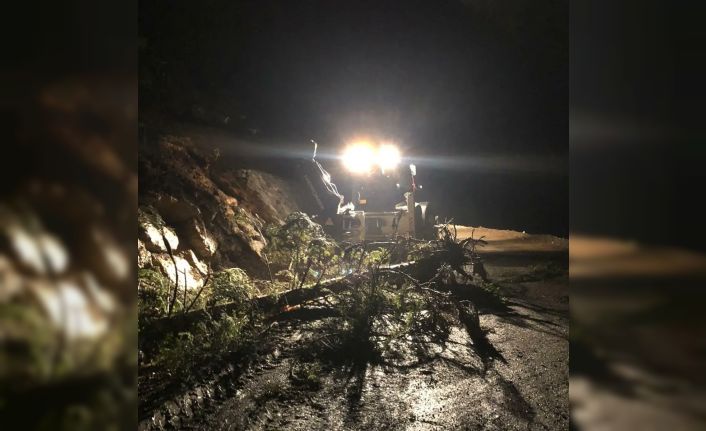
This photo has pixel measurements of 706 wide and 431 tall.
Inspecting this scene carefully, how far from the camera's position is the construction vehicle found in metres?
6.50

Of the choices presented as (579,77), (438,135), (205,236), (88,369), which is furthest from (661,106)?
(438,135)

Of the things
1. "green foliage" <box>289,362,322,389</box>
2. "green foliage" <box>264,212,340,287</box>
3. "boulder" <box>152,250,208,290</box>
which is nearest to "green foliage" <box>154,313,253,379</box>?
"green foliage" <box>289,362,322,389</box>

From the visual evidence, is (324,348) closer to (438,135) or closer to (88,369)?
(88,369)

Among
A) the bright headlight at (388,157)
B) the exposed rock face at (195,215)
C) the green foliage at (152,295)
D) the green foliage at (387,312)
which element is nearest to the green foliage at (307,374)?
the green foliage at (387,312)

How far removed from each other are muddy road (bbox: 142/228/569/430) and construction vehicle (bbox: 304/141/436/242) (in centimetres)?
273

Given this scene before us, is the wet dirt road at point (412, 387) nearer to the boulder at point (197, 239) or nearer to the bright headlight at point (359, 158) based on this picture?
the boulder at point (197, 239)

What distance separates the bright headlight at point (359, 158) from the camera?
805 cm

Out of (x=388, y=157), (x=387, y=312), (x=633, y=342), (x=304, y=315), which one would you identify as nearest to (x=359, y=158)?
(x=388, y=157)

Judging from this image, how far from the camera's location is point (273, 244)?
412cm

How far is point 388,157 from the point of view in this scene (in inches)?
315

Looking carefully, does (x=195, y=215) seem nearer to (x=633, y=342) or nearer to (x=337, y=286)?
(x=337, y=286)

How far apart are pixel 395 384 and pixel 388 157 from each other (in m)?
5.77

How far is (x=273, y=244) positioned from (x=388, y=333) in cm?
160

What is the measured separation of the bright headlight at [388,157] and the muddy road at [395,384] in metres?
4.46
